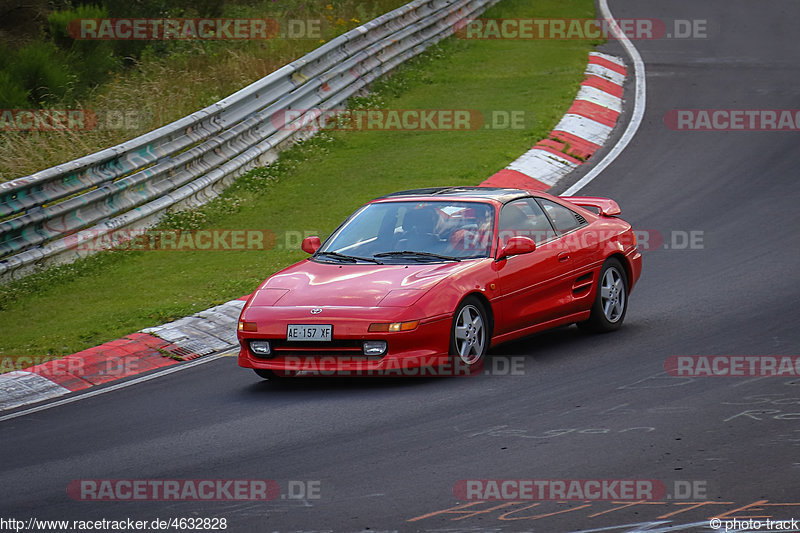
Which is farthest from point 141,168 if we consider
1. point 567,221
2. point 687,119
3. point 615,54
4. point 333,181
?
point 615,54

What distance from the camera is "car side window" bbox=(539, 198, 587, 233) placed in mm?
9917

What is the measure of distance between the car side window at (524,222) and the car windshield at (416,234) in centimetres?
14

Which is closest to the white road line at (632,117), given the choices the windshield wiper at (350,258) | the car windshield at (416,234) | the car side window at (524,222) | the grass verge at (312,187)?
the grass verge at (312,187)

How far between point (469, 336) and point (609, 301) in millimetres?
1995

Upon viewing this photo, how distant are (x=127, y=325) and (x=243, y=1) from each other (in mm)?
15862

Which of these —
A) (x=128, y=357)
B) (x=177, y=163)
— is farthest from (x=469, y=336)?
(x=177, y=163)

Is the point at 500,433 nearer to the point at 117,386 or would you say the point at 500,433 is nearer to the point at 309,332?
the point at 309,332

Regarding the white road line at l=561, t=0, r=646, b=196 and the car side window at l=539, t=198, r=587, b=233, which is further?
the white road line at l=561, t=0, r=646, b=196

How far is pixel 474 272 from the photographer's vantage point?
28.7 ft

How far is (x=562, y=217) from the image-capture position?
10.0m

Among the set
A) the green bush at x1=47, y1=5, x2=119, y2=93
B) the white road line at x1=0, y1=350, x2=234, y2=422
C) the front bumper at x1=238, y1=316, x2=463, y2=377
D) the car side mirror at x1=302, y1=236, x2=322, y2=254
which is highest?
the green bush at x1=47, y1=5, x2=119, y2=93

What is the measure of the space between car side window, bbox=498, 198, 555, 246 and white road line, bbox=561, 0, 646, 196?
16.6 feet

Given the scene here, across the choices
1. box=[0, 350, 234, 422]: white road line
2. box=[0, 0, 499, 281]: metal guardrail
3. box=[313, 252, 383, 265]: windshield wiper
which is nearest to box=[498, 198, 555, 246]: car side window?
box=[313, 252, 383, 265]: windshield wiper

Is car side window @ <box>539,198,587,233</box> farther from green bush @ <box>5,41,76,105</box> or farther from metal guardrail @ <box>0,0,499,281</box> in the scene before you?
green bush @ <box>5,41,76,105</box>
